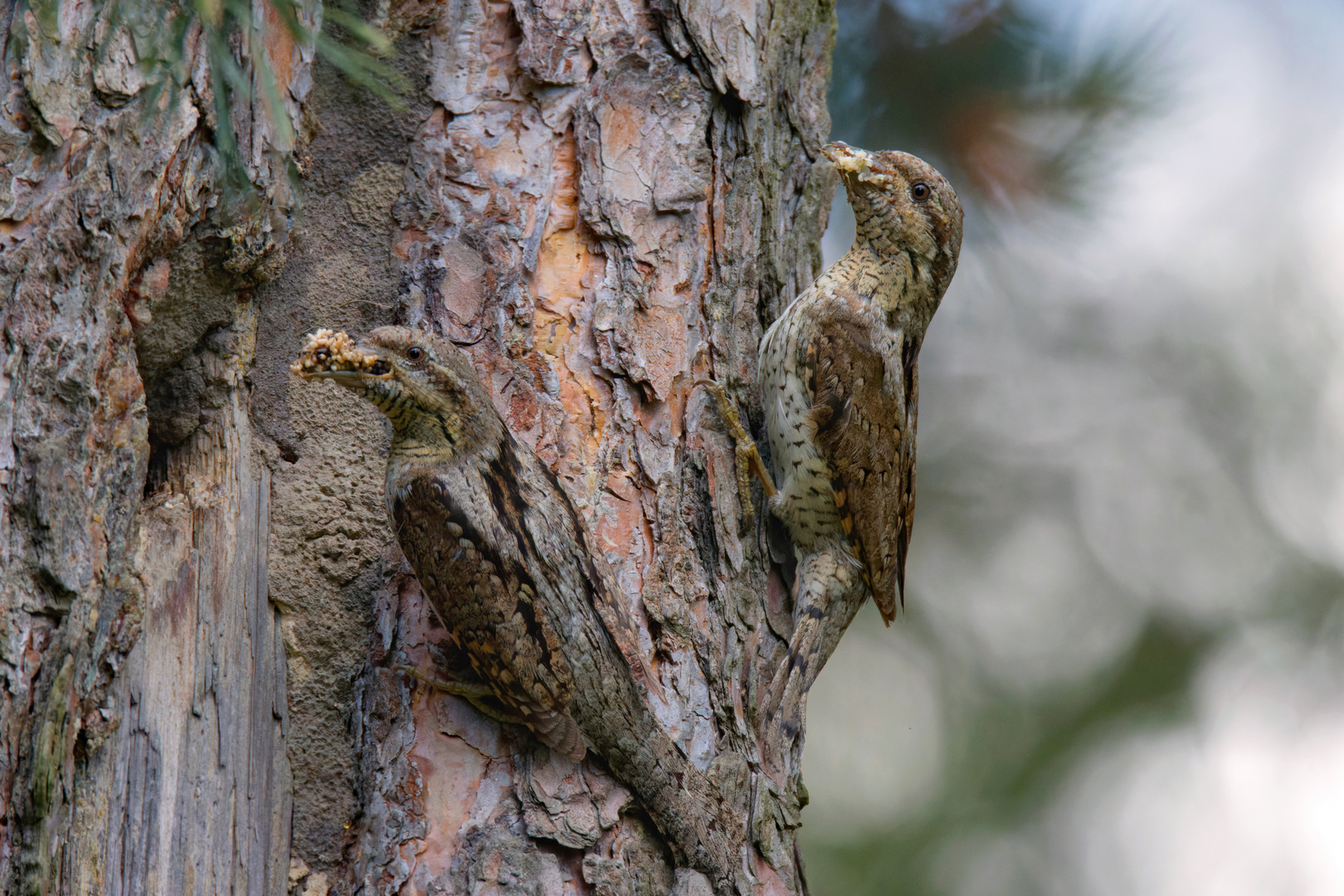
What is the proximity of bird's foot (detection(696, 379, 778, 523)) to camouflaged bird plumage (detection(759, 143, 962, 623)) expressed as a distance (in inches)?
7.4

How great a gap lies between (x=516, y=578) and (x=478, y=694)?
0.30m

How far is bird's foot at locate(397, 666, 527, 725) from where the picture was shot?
89.7 inches

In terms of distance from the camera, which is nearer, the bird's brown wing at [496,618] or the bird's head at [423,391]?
the bird's brown wing at [496,618]

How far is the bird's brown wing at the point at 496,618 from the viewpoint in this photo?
2.20 metres

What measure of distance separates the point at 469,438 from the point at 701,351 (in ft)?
2.56

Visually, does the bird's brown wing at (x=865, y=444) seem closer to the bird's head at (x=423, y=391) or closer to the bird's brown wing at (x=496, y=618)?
the bird's head at (x=423, y=391)

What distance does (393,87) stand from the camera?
2.84 m

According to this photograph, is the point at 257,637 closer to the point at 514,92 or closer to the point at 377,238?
the point at 377,238

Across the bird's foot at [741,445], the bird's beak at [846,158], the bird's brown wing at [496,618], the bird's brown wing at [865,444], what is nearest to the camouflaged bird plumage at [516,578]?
the bird's brown wing at [496,618]

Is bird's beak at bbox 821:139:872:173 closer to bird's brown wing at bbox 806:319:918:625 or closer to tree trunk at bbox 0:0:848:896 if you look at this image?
tree trunk at bbox 0:0:848:896

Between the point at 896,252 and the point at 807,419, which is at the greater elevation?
the point at 896,252

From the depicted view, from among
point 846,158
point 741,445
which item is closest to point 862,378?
point 741,445

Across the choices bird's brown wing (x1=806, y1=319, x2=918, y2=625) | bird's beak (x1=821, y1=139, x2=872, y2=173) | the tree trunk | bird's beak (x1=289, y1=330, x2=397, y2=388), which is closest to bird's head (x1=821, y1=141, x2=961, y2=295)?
bird's beak (x1=821, y1=139, x2=872, y2=173)

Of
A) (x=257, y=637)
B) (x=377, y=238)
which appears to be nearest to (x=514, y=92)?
(x=377, y=238)
